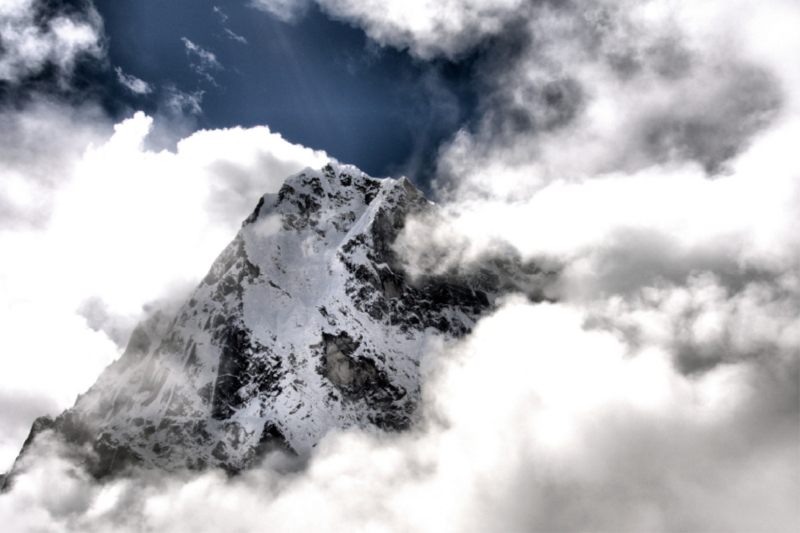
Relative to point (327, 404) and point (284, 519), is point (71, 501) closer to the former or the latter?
point (284, 519)

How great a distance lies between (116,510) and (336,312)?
8710cm

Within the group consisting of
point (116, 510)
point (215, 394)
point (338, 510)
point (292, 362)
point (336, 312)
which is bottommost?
point (116, 510)

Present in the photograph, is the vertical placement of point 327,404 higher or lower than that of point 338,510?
higher

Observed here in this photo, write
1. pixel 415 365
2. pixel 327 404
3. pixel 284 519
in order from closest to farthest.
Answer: pixel 284 519 < pixel 327 404 < pixel 415 365

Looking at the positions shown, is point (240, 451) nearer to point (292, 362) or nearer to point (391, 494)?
point (292, 362)

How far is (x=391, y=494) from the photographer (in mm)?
178250

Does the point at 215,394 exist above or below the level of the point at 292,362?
below

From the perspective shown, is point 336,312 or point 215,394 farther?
point 336,312

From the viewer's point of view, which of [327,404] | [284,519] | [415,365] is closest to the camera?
[284,519]

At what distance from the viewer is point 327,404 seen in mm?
181125

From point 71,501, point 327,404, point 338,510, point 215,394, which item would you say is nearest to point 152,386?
point 215,394

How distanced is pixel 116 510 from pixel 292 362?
65.7 meters

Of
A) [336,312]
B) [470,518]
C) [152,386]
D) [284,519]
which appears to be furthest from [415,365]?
[152,386]

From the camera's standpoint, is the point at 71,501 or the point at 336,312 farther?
the point at 336,312
